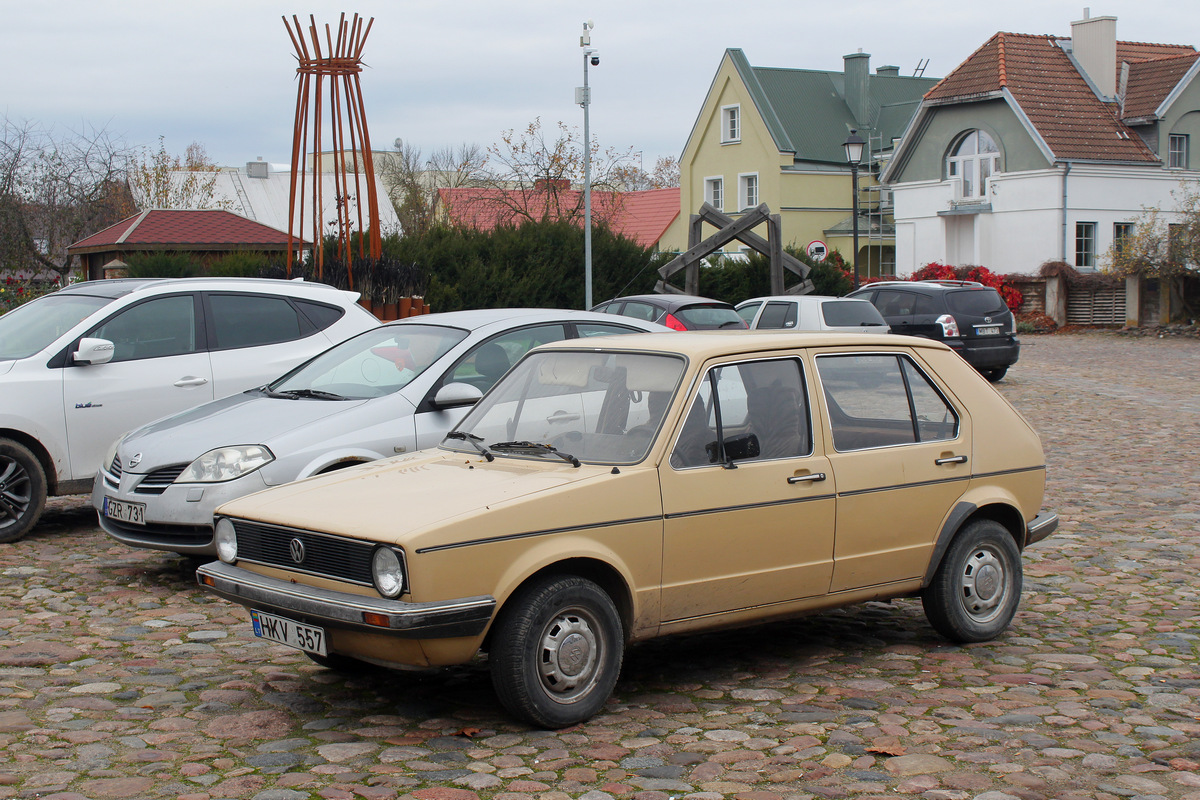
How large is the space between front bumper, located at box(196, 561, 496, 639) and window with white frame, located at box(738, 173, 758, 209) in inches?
2044

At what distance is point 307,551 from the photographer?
495 cm

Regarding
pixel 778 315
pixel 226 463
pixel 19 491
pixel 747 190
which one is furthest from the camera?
pixel 747 190

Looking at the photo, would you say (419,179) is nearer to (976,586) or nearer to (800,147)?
(800,147)

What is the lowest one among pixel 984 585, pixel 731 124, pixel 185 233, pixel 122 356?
pixel 984 585

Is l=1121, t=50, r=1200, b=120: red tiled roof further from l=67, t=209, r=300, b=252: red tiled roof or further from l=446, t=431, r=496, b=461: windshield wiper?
l=446, t=431, r=496, b=461: windshield wiper

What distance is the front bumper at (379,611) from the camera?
455 cm

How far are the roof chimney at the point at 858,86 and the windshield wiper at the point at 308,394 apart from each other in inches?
2062

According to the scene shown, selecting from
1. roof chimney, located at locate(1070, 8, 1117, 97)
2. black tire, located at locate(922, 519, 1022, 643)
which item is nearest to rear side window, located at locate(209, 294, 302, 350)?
black tire, located at locate(922, 519, 1022, 643)

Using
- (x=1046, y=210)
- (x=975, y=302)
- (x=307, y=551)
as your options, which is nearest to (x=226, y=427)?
(x=307, y=551)

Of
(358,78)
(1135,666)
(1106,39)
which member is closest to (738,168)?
(1106,39)

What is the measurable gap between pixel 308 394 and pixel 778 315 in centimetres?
1464

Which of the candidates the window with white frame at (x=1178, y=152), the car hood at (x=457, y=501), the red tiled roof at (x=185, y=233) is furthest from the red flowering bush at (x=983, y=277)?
the car hood at (x=457, y=501)

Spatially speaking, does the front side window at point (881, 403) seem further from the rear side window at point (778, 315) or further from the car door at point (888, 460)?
the rear side window at point (778, 315)

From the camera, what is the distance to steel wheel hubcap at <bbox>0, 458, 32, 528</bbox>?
28.8 feet
